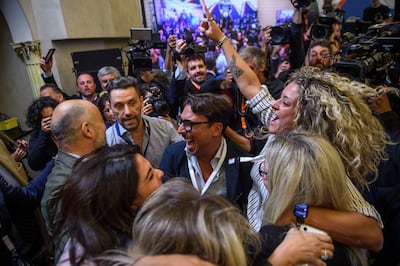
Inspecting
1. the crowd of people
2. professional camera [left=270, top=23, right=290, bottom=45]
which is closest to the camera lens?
professional camera [left=270, top=23, right=290, bottom=45]

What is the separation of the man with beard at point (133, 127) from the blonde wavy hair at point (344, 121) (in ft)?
3.50

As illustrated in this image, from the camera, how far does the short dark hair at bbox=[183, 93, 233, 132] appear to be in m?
1.56

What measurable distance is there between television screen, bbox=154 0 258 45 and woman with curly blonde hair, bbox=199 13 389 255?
18.0ft

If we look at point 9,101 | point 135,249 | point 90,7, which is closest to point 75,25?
point 90,7

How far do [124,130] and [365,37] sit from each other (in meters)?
1.70

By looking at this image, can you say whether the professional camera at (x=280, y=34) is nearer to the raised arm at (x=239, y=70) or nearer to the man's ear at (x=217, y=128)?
the raised arm at (x=239, y=70)

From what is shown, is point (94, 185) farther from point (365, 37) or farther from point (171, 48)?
point (171, 48)

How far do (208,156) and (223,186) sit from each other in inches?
7.5

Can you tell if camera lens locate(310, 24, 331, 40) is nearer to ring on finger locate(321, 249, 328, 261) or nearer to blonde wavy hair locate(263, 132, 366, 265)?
blonde wavy hair locate(263, 132, 366, 265)

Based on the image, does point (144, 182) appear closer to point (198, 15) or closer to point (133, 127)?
point (133, 127)

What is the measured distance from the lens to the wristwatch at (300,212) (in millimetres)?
906

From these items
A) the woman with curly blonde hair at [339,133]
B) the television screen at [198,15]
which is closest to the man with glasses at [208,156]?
the woman with curly blonde hair at [339,133]

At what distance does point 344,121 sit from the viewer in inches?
43.9

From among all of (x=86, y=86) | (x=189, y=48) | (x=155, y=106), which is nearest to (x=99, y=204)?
(x=155, y=106)
